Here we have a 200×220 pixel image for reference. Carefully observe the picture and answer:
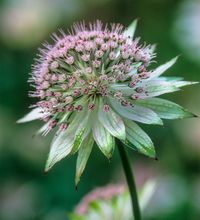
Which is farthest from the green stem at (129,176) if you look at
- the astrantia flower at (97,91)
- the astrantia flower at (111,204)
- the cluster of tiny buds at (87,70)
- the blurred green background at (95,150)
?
the blurred green background at (95,150)

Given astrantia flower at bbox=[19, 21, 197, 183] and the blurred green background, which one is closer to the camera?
astrantia flower at bbox=[19, 21, 197, 183]

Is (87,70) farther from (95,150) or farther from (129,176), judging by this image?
(95,150)

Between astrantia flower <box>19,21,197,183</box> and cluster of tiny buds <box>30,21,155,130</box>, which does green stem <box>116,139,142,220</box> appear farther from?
cluster of tiny buds <box>30,21,155,130</box>

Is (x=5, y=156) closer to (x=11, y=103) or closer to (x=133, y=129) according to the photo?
(x=11, y=103)

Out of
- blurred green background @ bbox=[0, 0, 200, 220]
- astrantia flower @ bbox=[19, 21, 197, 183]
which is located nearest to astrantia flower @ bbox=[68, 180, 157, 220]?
astrantia flower @ bbox=[19, 21, 197, 183]

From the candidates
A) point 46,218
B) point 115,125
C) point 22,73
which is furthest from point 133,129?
point 22,73

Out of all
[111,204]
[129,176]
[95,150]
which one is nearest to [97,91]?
[129,176]
